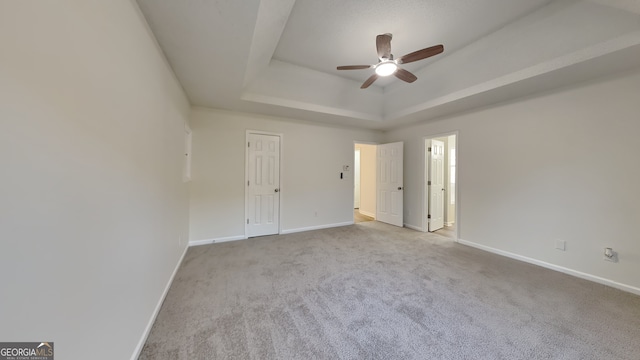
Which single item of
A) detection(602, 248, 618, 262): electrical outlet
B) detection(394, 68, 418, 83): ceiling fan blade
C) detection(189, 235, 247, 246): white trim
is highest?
detection(394, 68, 418, 83): ceiling fan blade

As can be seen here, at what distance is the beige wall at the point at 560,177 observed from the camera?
232 centimetres

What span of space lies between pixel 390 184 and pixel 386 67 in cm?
316

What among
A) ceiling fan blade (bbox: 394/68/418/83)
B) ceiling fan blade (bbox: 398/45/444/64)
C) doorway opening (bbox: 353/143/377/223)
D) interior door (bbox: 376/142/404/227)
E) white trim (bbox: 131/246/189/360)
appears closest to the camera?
white trim (bbox: 131/246/189/360)

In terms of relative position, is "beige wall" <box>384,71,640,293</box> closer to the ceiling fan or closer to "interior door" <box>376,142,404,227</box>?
"interior door" <box>376,142,404,227</box>

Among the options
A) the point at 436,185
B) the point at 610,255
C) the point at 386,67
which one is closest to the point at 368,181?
the point at 436,185

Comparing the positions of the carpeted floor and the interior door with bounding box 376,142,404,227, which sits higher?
the interior door with bounding box 376,142,404,227

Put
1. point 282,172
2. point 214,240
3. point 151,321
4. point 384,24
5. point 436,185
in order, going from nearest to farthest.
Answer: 1. point 151,321
2. point 384,24
3. point 214,240
4. point 282,172
5. point 436,185

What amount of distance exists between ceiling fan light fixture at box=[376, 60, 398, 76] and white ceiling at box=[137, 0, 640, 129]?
498mm

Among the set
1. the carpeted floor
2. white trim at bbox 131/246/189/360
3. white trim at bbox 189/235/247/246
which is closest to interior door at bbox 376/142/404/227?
the carpeted floor

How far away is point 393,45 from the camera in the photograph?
2867 mm

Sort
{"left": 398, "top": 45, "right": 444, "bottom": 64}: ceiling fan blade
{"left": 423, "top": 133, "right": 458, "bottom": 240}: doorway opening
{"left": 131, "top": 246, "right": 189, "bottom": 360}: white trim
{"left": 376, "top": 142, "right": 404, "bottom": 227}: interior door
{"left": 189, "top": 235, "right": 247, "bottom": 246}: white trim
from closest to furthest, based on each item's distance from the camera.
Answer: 1. {"left": 131, "top": 246, "right": 189, "bottom": 360}: white trim
2. {"left": 398, "top": 45, "right": 444, "bottom": 64}: ceiling fan blade
3. {"left": 189, "top": 235, "right": 247, "bottom": 246}: white trim
4. {"left": 423, "top": 133, "right": 458, "bottom": 240}: doorway opening
5. {"left": 376, "top": 142, "right": 404, "bottom": 227}: interior door

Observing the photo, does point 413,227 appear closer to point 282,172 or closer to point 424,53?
point 282,172

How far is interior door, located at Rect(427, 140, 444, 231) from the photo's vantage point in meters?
4.55

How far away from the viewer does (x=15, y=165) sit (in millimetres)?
644
